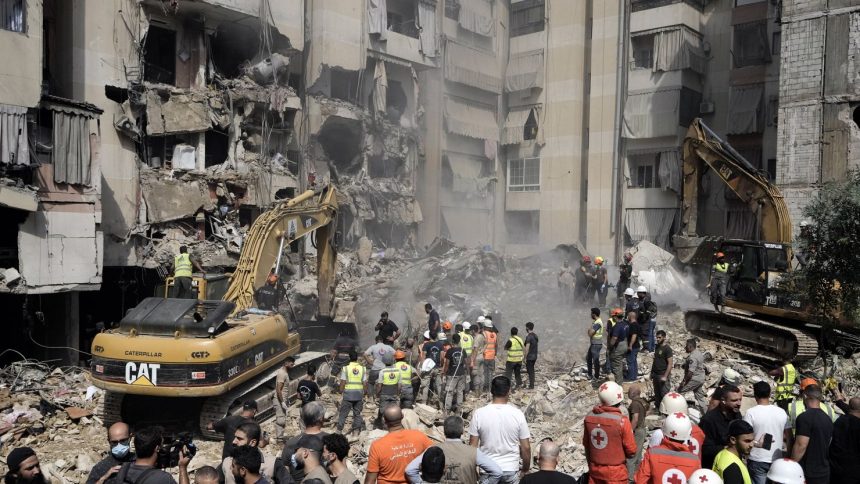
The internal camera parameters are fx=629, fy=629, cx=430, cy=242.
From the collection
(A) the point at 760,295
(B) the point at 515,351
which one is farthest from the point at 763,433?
(A) the point at 760,295

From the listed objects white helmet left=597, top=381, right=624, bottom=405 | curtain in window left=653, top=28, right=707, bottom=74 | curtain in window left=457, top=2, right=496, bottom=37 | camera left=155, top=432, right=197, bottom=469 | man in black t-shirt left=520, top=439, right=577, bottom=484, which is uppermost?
curtain in window left=457, top=2, right=496, bottom=37

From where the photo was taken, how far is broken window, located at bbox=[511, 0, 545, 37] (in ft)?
109

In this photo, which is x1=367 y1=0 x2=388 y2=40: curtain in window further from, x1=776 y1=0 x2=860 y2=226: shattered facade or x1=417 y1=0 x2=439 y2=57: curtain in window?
x1=776 y1=0 x2=860 y2=226: shattered facade

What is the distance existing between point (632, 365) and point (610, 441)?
24.6 feet

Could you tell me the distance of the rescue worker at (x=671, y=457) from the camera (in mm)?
4910

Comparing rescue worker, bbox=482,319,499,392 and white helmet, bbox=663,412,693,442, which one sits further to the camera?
rescue worker, bbox=482,319,499,392

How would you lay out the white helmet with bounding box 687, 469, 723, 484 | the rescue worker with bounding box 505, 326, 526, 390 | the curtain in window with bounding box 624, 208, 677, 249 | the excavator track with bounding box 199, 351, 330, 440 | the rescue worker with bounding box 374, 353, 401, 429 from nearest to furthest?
the white helmet with bounding box 687, 469, 723, 484 < the excavator track with bounding box 199, 351, 330, 440 < the rescue worker with bounding box 374, 353, 401, 429 < the rescue worker with bounding box 505, 326, 526, 390 < the curtain in window with bounding box 624, 208, 677, 249

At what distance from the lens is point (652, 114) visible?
27766 millimetres

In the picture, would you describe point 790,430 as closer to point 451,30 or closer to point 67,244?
point 67,244

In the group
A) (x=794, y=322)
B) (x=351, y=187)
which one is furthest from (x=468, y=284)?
(x=794, y=322)

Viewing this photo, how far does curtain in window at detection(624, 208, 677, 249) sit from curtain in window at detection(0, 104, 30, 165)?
23.4 metres

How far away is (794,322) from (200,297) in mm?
12951

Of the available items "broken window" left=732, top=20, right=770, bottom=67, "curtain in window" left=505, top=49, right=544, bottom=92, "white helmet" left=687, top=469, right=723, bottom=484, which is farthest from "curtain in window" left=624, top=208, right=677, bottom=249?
"white helmet" left=687, top=469, right=723, bottom=484

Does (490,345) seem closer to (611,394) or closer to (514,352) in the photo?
(514,352)
